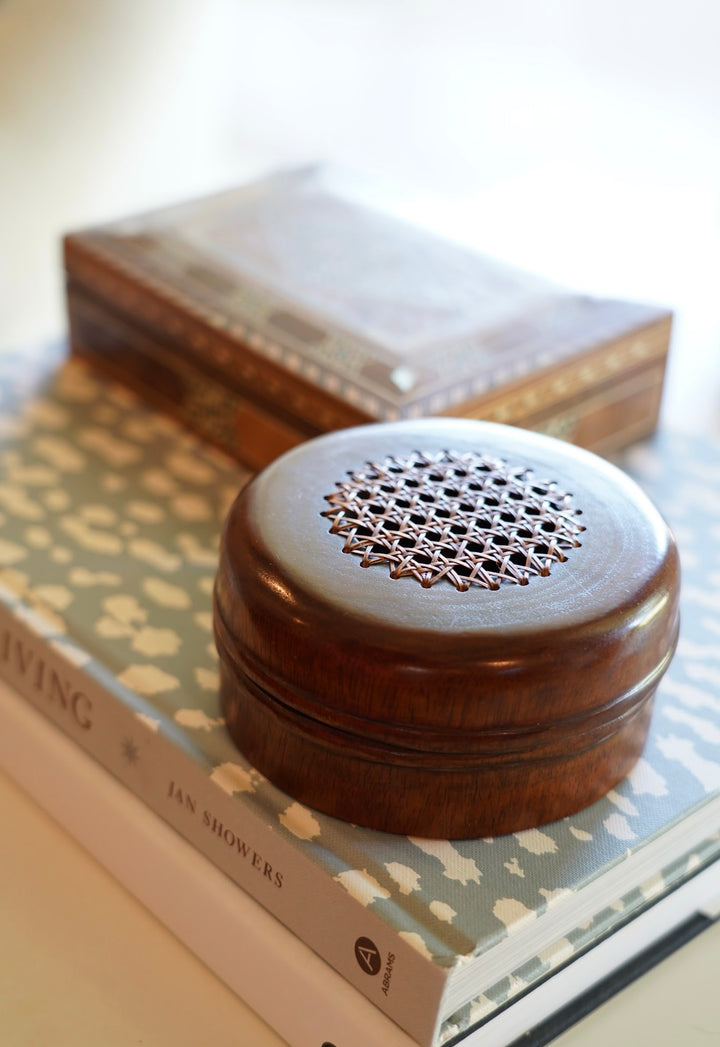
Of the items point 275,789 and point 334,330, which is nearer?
point 275,789

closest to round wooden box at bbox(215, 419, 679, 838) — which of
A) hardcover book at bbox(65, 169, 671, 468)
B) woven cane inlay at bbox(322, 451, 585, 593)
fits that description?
woven cane inlay at bbox(322, 451, 585, 593)

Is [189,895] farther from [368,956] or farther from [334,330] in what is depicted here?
[334,330]

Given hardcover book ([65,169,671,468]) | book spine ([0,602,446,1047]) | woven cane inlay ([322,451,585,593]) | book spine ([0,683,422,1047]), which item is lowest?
book spine ([0,683,422,1047])

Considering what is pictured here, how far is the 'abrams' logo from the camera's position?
53cm

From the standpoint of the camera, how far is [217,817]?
602 millimetres

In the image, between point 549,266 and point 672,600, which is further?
point 549,266

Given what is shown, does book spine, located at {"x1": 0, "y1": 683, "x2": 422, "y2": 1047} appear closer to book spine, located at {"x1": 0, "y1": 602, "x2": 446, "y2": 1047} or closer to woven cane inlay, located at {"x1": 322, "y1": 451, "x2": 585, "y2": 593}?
book spine, located at {"x1": 0, "y1": 602, "x2": 446, "y2": 1047}

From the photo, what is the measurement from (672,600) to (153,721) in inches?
10.5

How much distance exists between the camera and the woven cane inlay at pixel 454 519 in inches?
22.2

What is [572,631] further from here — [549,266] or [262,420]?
[549,266]

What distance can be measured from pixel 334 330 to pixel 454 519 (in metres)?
0.30

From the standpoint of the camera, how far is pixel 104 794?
0.66 metres

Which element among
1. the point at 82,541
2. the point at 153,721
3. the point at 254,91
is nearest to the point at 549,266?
the point at 82,541

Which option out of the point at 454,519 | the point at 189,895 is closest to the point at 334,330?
the point at 454,519
